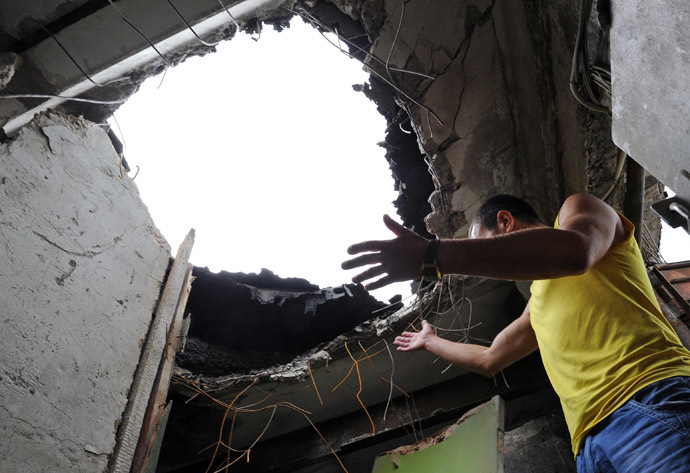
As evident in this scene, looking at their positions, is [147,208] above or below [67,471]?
above

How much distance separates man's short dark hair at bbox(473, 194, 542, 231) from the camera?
2012 millimetres

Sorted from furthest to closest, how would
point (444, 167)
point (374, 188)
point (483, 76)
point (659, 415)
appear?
point (374, 188), point (444, 167), point (483, 76), point (659, 415)

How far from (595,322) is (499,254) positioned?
1.92 feet

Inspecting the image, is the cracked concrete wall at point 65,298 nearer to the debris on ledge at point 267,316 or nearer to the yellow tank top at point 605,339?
the debris on ledge at point 267,316

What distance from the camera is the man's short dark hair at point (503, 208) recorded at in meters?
2.01

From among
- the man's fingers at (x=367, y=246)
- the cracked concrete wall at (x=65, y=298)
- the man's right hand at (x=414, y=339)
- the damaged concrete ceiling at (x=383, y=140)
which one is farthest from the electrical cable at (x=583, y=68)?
the cracked concrete wall at (x=65, y=298)

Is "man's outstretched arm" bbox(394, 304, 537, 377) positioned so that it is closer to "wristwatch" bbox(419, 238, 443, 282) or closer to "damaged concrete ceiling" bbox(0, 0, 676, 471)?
"damaged concrete ceiling" bbox(0, 0, 676, 471)


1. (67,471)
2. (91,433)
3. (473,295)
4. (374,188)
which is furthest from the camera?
(374,188)

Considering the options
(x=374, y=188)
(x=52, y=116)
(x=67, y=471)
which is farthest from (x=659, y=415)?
(x=374, y=188)

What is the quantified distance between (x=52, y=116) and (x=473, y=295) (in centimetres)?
274

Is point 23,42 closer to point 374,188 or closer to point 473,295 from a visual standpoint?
point 473,295

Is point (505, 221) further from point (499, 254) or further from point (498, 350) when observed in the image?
point (498, 350)

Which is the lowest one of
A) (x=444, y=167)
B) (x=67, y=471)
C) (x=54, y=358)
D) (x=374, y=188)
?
(x=67, y=471)

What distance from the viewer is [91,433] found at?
1836 mm
